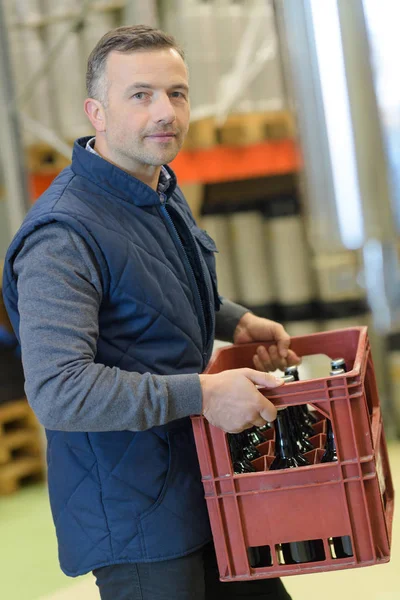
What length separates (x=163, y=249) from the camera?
2168 millimetres

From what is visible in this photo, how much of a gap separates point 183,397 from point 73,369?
246 millimetres

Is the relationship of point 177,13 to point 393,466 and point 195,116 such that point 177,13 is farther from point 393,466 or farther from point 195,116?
point 393,466

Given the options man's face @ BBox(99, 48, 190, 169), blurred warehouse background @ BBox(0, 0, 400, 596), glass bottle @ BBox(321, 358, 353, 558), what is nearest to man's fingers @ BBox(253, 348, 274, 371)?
glass bottle @ BBox(321, 358, 353, 558)

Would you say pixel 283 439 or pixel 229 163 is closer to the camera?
pixel 283 439

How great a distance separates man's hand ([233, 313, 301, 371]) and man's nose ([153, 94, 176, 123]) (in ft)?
2.48

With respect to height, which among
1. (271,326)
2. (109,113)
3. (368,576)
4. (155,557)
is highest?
(109,113)

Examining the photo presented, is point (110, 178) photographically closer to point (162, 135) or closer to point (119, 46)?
point (162, 135)

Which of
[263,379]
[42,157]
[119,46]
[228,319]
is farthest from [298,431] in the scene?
[42,157]

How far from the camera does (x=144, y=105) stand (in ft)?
6.72

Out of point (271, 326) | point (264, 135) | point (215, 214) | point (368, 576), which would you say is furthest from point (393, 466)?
point (271, 326)

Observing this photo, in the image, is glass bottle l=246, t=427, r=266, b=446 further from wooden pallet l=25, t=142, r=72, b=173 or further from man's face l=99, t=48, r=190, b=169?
wooden pallet l=25, t=142, r=72, b=173

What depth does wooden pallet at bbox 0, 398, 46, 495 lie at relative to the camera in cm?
595

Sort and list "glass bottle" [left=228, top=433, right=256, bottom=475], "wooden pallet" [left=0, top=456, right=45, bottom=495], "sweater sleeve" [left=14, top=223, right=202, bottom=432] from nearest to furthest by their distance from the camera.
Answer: "sweater sleeve" [left=14, top=223, right=202, bottom=432] < "glass bottle" [left=228, top=433, right=256, bottom=475] < "wooden pallet" [left=0, top=456, right=45, bottom=495]

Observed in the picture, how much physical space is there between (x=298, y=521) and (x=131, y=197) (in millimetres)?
862
